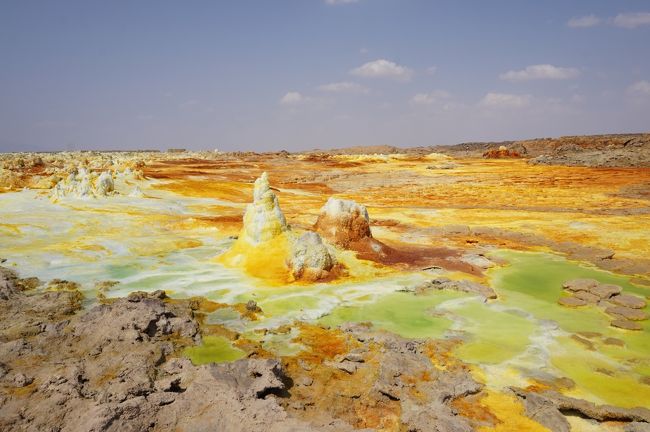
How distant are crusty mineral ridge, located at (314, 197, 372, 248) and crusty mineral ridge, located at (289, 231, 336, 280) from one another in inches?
102

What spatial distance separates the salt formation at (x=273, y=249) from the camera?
12.1 meters

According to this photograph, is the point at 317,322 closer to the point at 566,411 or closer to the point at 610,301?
the point at 566,411

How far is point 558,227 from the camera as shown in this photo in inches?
774

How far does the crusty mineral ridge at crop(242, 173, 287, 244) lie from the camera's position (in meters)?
13.3

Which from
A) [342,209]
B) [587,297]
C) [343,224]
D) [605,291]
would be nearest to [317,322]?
[343,224]

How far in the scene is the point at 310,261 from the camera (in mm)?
12094

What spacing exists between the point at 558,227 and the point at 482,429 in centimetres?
1644

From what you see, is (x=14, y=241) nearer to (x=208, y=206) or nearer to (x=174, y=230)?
(x=174, y=230)

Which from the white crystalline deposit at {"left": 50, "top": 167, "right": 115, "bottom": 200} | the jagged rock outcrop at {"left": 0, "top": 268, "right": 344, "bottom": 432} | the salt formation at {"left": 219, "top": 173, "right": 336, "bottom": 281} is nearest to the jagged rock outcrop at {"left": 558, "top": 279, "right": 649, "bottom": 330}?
the salt formation at {"left": 219, "top": 173, "right": 336, "bottom": 281}

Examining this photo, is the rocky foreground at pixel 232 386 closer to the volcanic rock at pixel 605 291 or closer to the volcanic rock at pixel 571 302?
the volcanic rock at pixel 571 302

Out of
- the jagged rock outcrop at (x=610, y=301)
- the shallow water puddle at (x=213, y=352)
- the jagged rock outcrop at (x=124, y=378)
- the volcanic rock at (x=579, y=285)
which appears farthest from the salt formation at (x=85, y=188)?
the jagged rock outcrop at (x=610, y=301)

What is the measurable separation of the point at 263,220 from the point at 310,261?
224cm

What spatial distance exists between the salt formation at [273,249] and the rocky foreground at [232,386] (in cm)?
375

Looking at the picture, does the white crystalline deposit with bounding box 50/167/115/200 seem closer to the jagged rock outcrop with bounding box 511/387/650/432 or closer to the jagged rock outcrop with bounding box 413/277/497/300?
the jagged rock outcrop with bounding box 413/277/497/300
